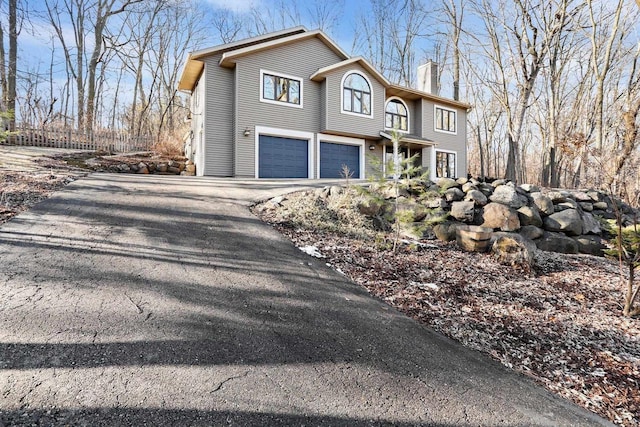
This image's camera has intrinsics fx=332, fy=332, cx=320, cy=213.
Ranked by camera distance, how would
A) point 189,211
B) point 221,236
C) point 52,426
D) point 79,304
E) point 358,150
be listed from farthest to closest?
1. point 358,150
2. point 189,211
3. point 221,236
4. point 79,304
5. point 52,426

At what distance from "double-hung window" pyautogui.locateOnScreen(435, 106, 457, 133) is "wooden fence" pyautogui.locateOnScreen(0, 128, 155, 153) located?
48.3ft

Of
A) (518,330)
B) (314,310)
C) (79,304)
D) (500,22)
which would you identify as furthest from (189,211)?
(500,22)

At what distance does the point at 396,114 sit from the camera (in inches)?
645

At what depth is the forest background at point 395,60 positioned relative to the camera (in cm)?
1459

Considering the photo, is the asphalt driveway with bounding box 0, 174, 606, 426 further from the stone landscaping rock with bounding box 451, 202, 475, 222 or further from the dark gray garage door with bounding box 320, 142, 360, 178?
the dark gray garage door with bounding box 320, 142, 360, 178

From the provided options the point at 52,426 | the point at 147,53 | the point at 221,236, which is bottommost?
the point at 52,426

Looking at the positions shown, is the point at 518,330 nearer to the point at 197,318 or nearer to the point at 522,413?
the point at 522,413

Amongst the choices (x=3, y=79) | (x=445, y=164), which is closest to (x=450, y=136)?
(x=445, y=164)

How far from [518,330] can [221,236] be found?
148 inches

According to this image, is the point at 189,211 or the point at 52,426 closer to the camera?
the point at 52,426

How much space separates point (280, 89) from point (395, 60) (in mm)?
15729

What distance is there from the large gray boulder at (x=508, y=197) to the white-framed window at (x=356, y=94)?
25.7ft

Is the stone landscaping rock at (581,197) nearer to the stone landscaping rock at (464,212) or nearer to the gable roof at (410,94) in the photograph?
the stone landscaping rock at (464,212)

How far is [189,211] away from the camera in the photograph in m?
5.71
